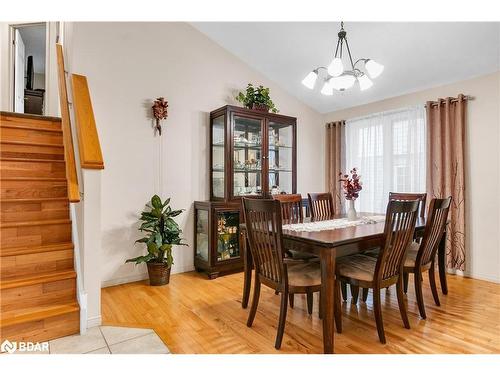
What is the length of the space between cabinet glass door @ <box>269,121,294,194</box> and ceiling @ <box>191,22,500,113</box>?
2.54ft

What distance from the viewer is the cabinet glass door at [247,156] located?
12.3 feet

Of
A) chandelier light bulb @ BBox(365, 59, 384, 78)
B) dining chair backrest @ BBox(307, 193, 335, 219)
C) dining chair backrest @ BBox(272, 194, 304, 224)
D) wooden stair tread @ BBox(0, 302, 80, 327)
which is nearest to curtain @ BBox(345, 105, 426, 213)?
dining chair backrest @ BBox(307, 193, 335, 219)

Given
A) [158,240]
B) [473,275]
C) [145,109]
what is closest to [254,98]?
[145,109]

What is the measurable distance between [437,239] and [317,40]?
2.37 metres

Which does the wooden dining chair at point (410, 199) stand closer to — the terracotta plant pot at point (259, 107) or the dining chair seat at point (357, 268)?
the dining chair seat at point (357, 268)

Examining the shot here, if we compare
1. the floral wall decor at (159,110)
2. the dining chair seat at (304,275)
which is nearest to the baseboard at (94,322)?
the dining chair seat at (304,275)

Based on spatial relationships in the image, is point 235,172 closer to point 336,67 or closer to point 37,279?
point 336,67

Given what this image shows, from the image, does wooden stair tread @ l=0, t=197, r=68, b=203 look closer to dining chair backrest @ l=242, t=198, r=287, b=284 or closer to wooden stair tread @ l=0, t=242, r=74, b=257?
wooden stair tread @ l=0, t=242, r=74, b=257

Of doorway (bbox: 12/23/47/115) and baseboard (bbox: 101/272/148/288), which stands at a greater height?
doorway (bbox: 12/23/47/115)

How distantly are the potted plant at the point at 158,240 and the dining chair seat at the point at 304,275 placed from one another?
57.9 inches

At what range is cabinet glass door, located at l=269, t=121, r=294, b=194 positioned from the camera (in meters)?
4.11

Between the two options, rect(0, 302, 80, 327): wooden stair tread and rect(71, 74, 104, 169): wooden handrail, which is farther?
rect(71, 74, 104, 169): wooden handrail

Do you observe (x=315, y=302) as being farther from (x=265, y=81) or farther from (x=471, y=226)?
(x=265, y=81)
